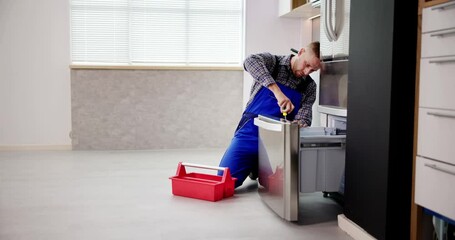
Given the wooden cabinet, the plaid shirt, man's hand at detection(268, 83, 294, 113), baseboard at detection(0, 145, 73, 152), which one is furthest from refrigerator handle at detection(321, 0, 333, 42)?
baseboard at detection(0, 145, 73, 152)

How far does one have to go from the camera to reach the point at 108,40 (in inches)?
188

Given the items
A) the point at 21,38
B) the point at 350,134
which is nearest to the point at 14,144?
the point at 21,38

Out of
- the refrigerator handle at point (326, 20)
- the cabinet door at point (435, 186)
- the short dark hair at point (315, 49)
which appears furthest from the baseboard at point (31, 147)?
the cabinet door at point (435, 186)

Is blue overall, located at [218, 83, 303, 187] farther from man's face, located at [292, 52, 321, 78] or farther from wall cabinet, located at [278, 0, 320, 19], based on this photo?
wall cabinet, located at [278, 0, 320, 19]

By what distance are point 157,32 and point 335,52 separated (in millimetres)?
2460

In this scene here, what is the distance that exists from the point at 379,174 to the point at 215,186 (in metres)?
1.08

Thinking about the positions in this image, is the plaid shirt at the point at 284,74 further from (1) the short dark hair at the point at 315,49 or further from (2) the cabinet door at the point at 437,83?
(2) the cabinet door at the point at 437,83

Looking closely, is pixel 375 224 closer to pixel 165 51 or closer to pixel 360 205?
pixel 360 205

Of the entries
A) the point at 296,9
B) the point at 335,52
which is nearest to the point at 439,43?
the point at 335,52

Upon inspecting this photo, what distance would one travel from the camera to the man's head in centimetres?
301

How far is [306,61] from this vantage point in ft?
9.90

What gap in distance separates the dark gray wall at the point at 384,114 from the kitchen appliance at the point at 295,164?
29 cm

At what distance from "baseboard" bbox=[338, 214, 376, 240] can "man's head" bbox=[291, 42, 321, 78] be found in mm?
1029

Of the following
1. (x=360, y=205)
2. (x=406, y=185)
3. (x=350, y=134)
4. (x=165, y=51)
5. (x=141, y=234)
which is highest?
(x=165, y=51)
